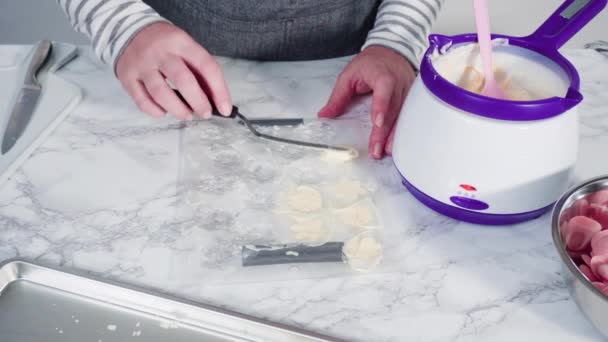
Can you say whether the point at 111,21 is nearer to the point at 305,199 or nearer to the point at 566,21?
the point at 305,199

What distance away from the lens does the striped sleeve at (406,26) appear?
0.72 metres

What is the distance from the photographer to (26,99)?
66 centimetres

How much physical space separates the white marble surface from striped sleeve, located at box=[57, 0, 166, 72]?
72 millimetres

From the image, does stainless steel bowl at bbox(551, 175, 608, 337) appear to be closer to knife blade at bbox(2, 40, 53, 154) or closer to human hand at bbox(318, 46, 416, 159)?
human hand at bbox(318, 46, 416, 159)

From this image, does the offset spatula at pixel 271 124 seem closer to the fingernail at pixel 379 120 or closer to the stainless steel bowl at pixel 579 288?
the fingernail at pixel 379 120

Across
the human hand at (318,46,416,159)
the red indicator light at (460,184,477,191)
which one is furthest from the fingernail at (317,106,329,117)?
the red indicator light at (460,184,477,191)

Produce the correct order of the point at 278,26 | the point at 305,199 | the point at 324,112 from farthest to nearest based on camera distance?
the point at 278,26
the point at 324,112
the point at 305,199

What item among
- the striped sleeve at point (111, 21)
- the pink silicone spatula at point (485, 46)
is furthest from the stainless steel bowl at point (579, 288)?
the striped sleeve at point (111, 21)

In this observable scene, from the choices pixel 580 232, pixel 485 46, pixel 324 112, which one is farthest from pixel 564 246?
pixel 324 112

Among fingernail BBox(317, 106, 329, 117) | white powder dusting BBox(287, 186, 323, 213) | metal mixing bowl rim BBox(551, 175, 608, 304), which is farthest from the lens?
fingernail BBox(317, 106, 329, 117)

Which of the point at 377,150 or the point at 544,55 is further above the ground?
the point at 544,55

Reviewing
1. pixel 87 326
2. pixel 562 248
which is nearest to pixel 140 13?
pixel 87 326

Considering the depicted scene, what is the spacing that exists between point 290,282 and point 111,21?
384 millimetres

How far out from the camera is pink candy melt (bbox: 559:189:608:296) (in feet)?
1.47
